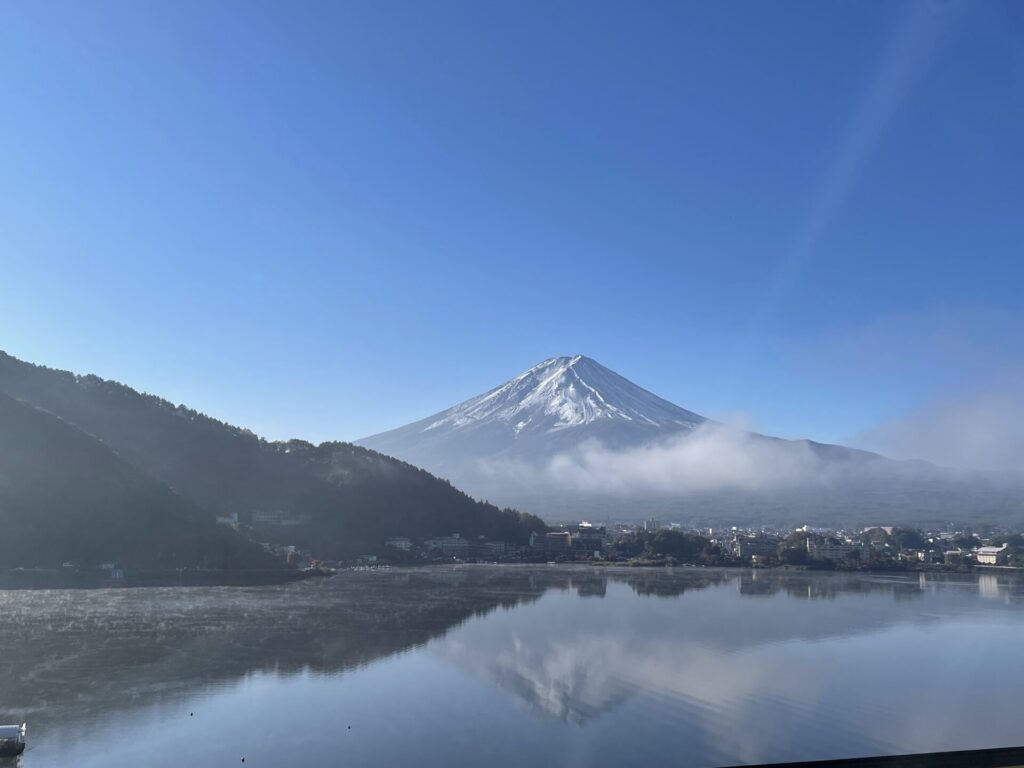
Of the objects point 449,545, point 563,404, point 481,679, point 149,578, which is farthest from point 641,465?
point 481,679

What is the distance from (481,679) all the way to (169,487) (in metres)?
10.9

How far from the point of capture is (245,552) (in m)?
15.3

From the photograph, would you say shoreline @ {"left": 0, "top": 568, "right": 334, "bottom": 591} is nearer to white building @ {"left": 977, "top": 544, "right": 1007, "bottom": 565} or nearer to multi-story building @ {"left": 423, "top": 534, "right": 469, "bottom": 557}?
multi-story building @ {"left": 423, "top": 534, "right": 469, "bottom": 557}

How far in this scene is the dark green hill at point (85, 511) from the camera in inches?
499

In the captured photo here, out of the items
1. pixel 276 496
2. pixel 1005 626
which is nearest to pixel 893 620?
pixel 1005 626

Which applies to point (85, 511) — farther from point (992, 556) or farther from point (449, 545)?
point (992, 556)

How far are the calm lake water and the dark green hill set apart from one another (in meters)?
2.34

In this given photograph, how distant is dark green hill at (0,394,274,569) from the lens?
12664 millimetres

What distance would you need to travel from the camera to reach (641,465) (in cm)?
4619

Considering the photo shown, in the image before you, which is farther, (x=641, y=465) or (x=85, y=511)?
(x=641, y=465)

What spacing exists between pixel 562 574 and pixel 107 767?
13.9 m

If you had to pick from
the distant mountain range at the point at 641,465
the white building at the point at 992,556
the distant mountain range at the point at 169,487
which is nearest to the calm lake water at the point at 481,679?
the distant mountain range at the point at 169,487

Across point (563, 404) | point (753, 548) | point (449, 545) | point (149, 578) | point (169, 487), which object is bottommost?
point (149, 578)

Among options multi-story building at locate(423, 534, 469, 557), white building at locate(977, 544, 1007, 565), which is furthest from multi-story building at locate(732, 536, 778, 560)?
multi-story building at locate(423, 534, 469, 557)
